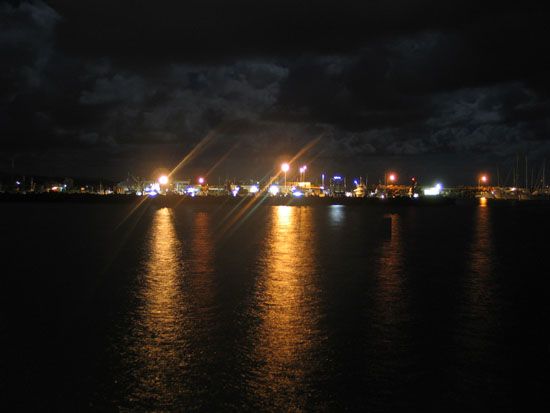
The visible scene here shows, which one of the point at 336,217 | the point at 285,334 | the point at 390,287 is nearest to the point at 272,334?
the point at 285,334

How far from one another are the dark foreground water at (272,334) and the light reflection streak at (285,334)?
0.14ft

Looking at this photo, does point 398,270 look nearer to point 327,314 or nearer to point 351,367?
point 327,314

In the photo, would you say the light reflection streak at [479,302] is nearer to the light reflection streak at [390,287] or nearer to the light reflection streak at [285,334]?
the light reflection streak at [390,287]

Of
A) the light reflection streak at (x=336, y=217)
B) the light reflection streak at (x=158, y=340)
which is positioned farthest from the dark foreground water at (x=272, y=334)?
the light reflection streak at (x=336, y=217)

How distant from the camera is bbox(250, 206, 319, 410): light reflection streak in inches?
324

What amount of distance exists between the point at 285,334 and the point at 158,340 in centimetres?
266

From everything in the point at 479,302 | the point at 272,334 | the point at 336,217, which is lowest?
the point at 336,217

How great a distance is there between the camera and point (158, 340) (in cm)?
1064

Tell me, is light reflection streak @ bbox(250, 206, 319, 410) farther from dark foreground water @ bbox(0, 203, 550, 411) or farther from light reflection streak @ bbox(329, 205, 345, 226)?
light reflection streak @ bbox(329, 205, 345, 226)

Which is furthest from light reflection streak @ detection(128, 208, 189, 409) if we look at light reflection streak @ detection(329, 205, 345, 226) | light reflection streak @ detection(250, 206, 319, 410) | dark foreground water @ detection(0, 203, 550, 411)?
light reflection streak @ detection(329, 205, 345, 226)

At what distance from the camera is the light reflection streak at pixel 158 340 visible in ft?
26.8

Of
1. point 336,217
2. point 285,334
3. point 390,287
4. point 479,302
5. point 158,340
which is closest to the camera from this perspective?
point 158,340

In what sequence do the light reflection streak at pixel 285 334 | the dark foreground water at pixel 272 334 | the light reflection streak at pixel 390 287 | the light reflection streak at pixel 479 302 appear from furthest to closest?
the light reflection streak at pixel 390 287
the light reflection streak at pixel 479 302
the light reflection streak at pixel 285 334
the dark foreground water at pixel 272 334

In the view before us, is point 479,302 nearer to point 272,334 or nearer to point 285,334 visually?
point 285,334
